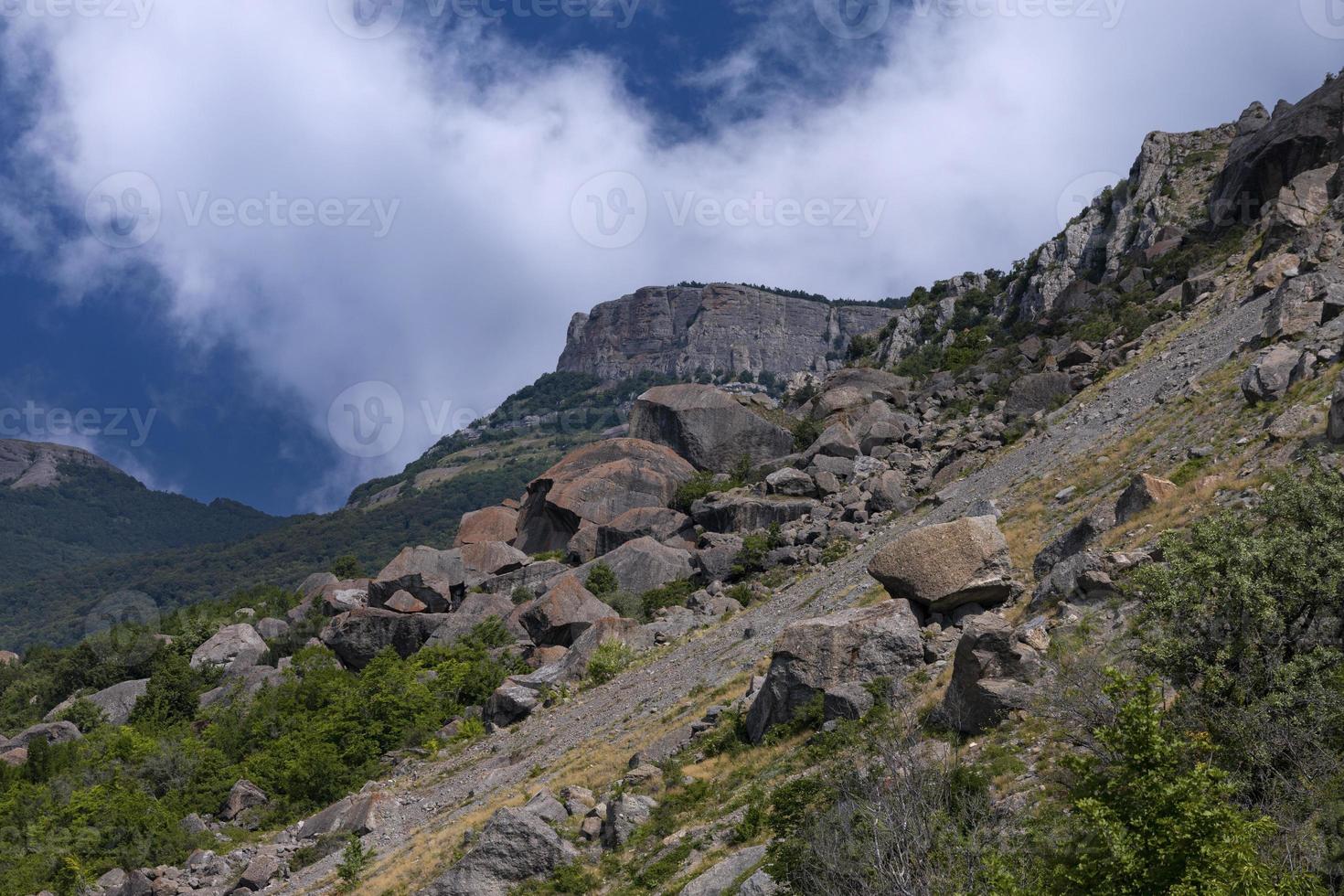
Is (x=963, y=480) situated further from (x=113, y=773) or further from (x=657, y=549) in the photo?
(x=113, y=773)

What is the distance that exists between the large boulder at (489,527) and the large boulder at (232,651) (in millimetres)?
15461

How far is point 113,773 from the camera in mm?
45969

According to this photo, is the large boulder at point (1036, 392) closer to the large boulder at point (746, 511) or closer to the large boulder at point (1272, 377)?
the large boulder at point (746, 511)

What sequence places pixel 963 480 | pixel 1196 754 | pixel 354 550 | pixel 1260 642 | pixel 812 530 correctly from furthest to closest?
pixel 354 550
pixel 812 530
pixel 963 480
pixel 1260 642
pixel 1196 754

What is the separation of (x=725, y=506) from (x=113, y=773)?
114 ft

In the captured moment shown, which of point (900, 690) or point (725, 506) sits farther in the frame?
point (725, 506)

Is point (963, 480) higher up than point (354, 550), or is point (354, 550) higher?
point (354, 550)

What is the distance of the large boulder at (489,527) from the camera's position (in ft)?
241

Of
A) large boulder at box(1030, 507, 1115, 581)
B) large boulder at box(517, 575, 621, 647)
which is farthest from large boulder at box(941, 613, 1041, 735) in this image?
large boulder at box(517, 575, 621, 647)

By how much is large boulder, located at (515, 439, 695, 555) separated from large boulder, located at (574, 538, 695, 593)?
8862 millimetres

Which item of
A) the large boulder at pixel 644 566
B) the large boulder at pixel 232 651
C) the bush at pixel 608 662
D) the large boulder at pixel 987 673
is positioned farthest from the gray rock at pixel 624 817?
the large boulder at pixel 232 651

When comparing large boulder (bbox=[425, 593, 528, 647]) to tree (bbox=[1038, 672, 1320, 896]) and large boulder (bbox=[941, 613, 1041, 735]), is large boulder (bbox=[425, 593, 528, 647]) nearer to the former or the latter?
large boulder (bbox=[941, 613, 1041, 735])

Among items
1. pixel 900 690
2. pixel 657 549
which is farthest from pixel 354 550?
pixel 900 690

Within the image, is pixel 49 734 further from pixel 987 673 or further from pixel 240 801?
pixel 987 673
